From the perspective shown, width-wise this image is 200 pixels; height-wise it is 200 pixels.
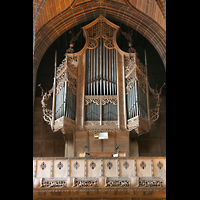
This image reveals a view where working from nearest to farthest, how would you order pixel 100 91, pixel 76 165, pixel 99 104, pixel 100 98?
pixel 76 165 < pixel 99 104 < pixel 100 98 < pixel 100 91

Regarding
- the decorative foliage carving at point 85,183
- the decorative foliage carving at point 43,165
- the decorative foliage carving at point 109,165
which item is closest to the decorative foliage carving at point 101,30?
the decorative foliage carving at point 109,165

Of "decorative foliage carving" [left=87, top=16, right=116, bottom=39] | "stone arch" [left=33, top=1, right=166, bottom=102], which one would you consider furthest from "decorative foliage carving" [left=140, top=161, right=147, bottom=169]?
"decorative foliage carving" [left=87, top=16, right=116, bottom=39]

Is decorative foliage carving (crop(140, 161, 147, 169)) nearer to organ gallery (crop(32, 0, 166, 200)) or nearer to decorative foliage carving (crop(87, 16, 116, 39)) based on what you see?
organ gallery (crop(32, 0, 166, 200))

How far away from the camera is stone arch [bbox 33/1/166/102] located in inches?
595

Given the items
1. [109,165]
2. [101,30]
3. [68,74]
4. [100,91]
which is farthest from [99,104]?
[101,30]

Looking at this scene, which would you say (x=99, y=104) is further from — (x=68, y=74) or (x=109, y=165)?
(x=109, y=165)

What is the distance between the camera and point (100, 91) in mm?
13734

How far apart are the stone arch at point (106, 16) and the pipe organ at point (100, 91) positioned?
35.8 inches

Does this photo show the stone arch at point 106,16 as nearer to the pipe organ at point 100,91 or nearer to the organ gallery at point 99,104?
the organ gallery at point 99,104

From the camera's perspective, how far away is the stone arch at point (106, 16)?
15109 mm

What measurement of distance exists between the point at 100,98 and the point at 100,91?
0.38m

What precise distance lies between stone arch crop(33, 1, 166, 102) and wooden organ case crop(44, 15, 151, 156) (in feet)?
5.47

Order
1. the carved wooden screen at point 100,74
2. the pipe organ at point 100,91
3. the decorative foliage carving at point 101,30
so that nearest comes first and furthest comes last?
the pipe organ at point 100,91 < the carved wooden screen at point 100,74 < the decorative foliage carving at point 101,30

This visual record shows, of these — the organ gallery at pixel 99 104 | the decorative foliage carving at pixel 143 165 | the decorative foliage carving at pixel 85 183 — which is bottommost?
the decorative foliage carving at pixel 85 183
